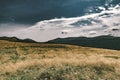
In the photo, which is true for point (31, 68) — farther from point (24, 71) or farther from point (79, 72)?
point (79, 72)

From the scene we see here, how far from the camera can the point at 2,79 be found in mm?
23578

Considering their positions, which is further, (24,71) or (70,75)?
(24,71)

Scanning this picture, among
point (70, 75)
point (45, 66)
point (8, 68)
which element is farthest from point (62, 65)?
point (8, 68)

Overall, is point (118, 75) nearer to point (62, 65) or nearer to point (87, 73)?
point (87, 73)

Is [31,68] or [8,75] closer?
[8,75]

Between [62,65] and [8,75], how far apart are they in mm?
4807

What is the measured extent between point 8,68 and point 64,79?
659 cm

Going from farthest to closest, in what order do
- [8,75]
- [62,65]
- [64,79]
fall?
1. [62,65]
2. [8,75]
3. [64,79]

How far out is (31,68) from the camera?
2722 centimetres

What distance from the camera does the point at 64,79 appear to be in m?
23.2

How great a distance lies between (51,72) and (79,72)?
225 cm

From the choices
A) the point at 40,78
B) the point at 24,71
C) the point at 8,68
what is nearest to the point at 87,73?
the point at 40,78

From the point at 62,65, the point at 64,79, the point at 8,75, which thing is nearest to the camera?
the point at 64,79

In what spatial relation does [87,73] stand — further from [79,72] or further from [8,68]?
[8,68]
